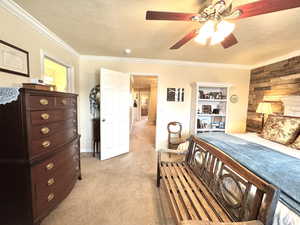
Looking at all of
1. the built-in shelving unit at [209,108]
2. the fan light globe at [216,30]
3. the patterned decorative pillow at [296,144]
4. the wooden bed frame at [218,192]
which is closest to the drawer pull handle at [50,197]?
the wooden bed frame at [218,192]

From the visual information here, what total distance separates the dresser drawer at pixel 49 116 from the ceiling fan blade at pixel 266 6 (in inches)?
78.3

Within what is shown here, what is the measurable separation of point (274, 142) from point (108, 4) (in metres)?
3.00

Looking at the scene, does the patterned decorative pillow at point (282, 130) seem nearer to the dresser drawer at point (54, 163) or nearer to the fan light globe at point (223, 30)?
the fan light globe at point (223, 30)

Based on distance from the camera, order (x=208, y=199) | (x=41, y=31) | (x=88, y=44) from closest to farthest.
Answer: (x=208, y=199), (x=41, y=31), (x=88, y=44)

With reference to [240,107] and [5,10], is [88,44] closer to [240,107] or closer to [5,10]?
[5,10]

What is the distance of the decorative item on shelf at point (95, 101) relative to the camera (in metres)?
3.28

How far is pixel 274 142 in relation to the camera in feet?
7.25

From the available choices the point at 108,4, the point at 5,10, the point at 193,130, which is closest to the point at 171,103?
the point at 193,130

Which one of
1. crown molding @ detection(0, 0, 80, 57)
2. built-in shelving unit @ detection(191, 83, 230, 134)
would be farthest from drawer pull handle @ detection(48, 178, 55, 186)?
built-in shelving unit @ detection(191, 83, 230, 134)

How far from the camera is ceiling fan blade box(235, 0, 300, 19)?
995mm

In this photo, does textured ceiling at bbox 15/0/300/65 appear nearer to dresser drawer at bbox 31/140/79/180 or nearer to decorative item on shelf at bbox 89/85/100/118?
decorative item on shelf at bbox 89/85/100/118

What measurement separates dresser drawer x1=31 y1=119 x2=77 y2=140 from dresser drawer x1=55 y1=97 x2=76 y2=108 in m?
0.20

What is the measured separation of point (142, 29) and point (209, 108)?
8.72ft

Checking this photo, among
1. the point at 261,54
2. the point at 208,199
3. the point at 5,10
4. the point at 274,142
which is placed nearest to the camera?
the point at 208,199
